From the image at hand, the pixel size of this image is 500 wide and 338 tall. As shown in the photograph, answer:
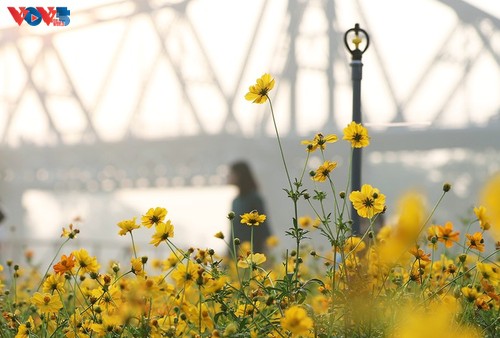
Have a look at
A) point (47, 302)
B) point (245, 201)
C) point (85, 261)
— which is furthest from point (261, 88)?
point (245, 201)

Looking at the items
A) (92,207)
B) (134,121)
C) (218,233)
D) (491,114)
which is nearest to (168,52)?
(134,121)

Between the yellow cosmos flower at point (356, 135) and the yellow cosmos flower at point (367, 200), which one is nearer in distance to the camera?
the yellow cosmos flower at point (367, 200)

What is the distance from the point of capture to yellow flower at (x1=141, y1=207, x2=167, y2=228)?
153cm

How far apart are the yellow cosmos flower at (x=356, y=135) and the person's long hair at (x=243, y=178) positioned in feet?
10.6

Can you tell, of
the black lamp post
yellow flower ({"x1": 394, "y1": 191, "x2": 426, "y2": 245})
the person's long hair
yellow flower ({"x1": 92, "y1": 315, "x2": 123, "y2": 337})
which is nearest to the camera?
yellow flower ({"x1": 394, "y1": 191, "x2": 426, "y2": 245})

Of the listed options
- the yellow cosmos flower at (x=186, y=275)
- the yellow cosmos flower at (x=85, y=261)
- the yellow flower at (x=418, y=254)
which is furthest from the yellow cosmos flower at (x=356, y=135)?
the yellow cosmos flower at (x=85, y=261)

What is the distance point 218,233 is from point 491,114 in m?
21.3

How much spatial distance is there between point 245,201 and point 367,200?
330 cm

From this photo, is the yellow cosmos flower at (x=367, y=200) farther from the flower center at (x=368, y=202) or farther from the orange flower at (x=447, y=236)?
the orange flower at (x=447, y=236)

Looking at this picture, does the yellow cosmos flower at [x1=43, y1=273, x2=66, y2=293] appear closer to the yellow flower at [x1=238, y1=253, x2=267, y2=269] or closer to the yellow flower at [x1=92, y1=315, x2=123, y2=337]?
the yellow flower at [x1=92, y1=315, x2=123, y2=337]

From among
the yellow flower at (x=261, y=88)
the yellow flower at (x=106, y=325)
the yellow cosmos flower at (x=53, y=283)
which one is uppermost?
the yellow flower at (x=261, y=88)

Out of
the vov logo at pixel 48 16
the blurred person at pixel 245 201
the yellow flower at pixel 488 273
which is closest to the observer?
the yellow flower at pixel 488 273

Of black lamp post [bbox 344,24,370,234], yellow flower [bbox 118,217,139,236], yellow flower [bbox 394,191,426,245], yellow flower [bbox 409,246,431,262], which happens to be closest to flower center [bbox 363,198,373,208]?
yellow flower [bbox 409,246,431,262]

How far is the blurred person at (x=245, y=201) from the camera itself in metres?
4.82
